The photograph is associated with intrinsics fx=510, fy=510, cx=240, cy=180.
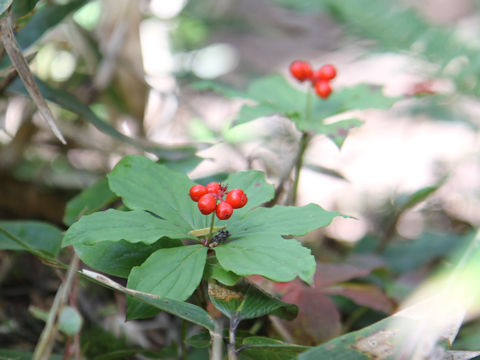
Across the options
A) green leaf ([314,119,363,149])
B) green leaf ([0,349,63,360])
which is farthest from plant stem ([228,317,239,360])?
green leaf ([314,119,363,149])

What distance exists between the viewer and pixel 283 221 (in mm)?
776

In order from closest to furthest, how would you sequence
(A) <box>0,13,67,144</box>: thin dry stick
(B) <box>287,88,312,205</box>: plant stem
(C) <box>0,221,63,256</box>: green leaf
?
(A) <box>0,13,67,144</box>: thin dry stick, (C) <box>0,221,63,256</box>: green leaf, (B) <box>287,88,312,205</box>: plant stem

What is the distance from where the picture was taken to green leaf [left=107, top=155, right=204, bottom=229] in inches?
31.1

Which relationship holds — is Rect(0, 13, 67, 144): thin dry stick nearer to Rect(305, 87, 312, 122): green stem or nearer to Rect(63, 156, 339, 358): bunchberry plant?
Rect(63, 156, 339, 358): bunchberry plant

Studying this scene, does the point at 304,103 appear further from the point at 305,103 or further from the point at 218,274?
the point at 218,274

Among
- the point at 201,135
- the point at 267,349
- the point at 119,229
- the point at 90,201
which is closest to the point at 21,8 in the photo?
the point at 90,201

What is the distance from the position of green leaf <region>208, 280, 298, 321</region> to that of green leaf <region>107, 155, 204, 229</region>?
0.34 ft

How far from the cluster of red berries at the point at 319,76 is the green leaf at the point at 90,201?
0.49 meters

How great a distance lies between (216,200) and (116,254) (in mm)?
169

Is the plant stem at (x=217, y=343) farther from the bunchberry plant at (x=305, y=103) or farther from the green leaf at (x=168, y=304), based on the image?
the bunchberry plant at (x=305, y=103)

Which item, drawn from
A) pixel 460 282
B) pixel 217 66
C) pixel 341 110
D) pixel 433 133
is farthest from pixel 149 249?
pixel 217 66

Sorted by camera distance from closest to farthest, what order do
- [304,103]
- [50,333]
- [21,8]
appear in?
[50,333] < [21,8] < [304,103]

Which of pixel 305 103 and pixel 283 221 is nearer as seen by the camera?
pixel 283 221

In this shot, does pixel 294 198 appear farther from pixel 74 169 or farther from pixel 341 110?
pixel 74 169
